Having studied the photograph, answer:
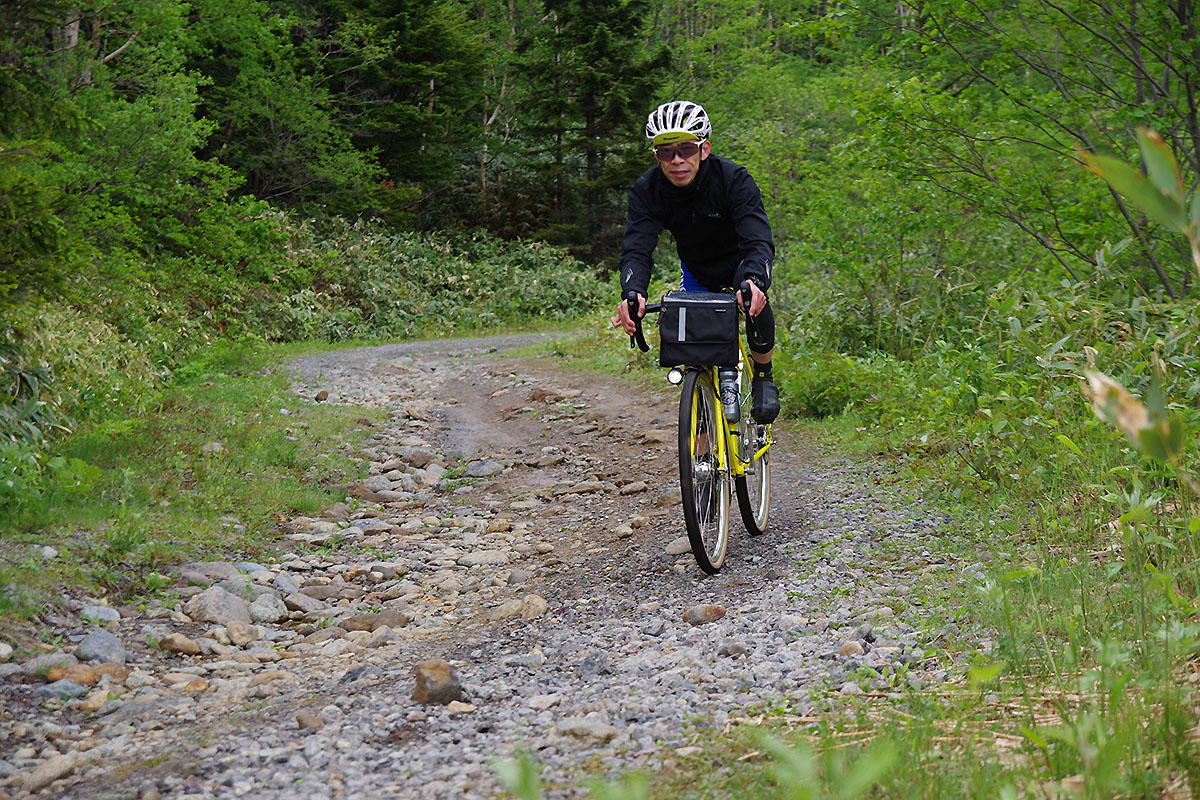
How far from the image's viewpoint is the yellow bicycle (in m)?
4.58

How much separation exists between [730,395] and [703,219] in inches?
39.6

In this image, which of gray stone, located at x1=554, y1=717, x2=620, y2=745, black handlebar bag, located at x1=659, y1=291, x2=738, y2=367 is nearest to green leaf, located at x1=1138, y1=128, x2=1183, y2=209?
gray stone, located at x1=554, y1=717, x2=620, y2=745

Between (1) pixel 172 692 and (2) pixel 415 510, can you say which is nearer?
(1) pixel 172 692

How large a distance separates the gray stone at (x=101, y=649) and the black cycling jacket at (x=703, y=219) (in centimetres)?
286

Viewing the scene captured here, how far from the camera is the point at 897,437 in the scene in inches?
280

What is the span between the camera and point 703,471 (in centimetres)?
475

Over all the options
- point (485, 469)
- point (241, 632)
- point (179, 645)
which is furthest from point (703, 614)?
point (485, 469)

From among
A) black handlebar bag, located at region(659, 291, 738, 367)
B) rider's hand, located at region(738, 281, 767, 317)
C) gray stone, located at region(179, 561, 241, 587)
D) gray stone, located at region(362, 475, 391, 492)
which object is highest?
rider's hand, located at region(738, 281, 767, 317)

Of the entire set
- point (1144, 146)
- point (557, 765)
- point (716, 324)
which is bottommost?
point (557, 765)

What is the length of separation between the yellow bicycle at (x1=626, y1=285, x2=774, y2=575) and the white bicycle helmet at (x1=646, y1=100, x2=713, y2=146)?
87 cm

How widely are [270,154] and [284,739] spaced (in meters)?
24.8

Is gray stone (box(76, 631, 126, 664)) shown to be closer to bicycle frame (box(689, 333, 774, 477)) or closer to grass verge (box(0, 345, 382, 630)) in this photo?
grass verge (box(0, 345, 382, 630))

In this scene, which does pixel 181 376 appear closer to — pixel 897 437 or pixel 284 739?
pixel 897 437

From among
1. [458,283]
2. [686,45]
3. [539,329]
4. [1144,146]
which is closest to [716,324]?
[1144,146]
